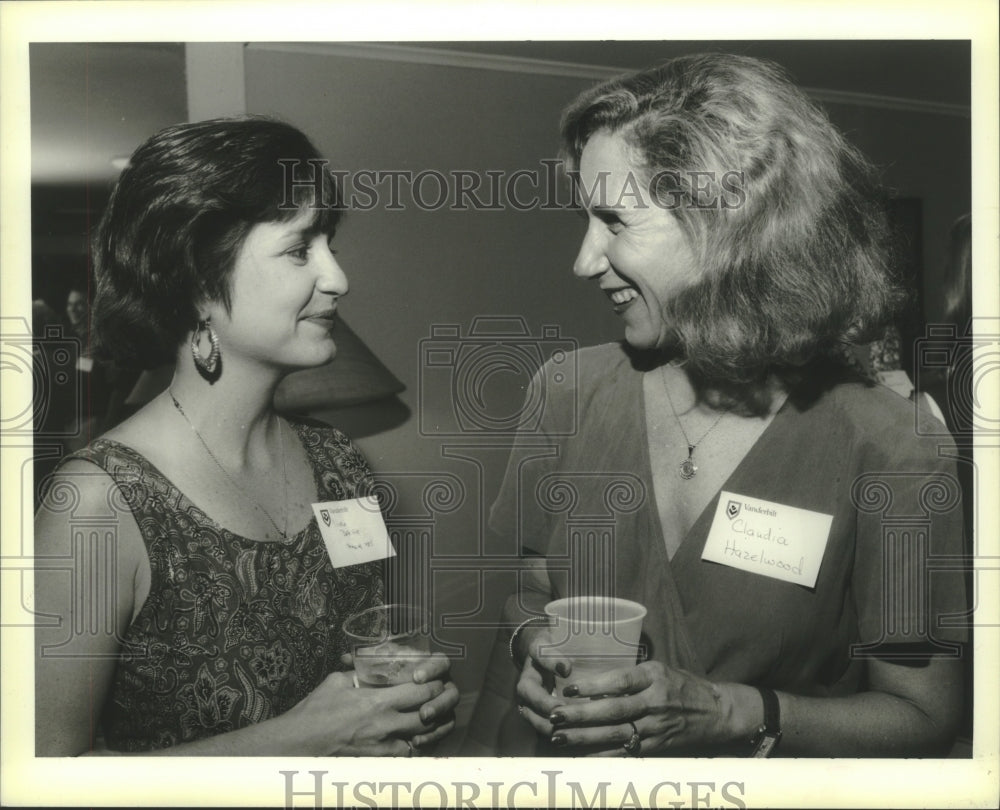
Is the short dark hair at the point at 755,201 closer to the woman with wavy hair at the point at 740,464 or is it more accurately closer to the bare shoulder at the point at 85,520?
the woman with wavy hair at the point at 740,464

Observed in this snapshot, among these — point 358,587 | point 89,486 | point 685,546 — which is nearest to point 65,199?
point 89,486

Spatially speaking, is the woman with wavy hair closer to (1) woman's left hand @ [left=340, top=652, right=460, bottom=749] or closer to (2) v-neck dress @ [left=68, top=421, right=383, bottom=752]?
(1) woman's left hand @ [left=340, top=652, right=460, bottom=749]

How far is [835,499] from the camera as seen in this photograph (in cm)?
141

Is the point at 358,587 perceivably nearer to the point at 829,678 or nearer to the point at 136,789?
the point at 136,789

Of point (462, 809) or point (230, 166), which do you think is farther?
point (462, 809)

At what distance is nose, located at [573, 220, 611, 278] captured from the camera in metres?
1.43

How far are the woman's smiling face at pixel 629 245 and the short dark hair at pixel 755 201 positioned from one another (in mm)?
18

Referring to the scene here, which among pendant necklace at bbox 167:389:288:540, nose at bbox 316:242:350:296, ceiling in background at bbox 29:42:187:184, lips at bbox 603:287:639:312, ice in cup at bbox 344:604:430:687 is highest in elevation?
ceiling in background at bbox 29:42:187:184

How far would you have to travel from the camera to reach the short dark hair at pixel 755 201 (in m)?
1.36

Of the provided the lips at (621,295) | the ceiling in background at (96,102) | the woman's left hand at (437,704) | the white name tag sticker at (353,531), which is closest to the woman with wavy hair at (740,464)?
the lips at (621,295)

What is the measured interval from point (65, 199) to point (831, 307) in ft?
3.86

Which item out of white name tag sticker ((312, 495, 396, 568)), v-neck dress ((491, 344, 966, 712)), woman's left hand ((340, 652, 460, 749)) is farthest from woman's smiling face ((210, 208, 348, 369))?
woman's left hand ((340, 652, 460, 749))

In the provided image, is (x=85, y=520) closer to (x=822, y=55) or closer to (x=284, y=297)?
(x=284, y=297)

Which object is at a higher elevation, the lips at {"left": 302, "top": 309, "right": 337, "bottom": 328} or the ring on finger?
the lips at {"left": 302, "top": 309, "right": 337, "bottom": 328}
